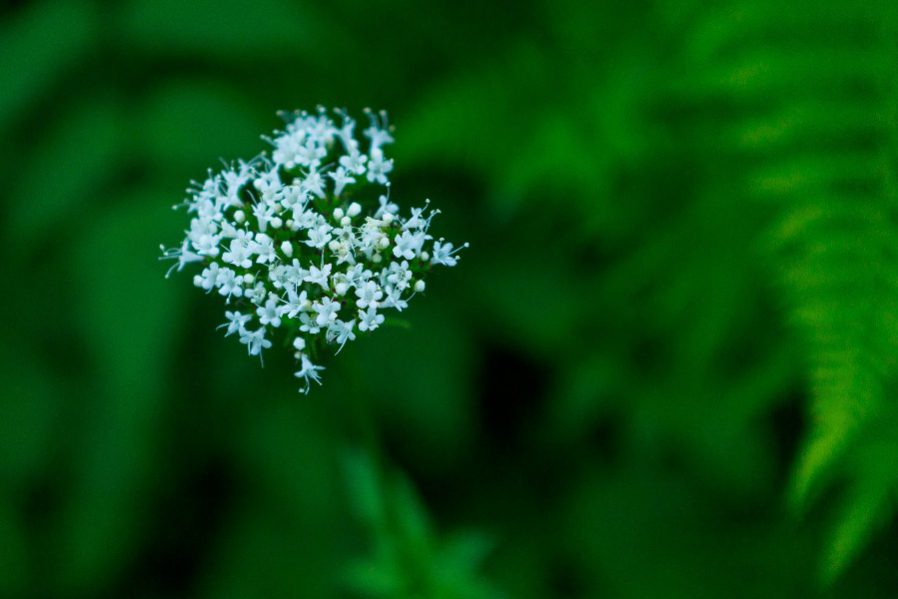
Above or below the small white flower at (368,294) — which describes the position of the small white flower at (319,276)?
above

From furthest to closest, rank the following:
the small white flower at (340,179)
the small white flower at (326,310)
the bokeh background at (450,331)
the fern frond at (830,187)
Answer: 1. the bokeh background at (450,331)
2. the fern frond at (830,187)
3. the small white flower at (340,179)
4. the small white flower at (326,310)

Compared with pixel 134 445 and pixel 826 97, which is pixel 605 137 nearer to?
pixel 826 97

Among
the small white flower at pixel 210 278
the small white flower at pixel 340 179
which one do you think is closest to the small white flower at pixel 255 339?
the small white flower at pixel 210 278

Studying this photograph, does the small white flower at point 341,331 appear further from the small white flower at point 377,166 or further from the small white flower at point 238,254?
the small white flower at point 377,166

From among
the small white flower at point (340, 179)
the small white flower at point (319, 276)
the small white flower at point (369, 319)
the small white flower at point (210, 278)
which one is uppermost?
the small white flower at point (340, 179)

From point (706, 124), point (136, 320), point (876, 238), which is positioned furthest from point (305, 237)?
point (706, 124)

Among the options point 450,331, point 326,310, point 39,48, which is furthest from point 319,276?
point 39,48

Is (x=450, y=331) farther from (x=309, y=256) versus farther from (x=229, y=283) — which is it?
(x=229, y=283)

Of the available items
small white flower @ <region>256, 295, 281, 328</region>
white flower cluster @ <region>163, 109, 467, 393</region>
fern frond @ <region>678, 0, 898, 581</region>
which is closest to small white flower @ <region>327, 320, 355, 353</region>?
white flower cluster @ <region>163, 109, 467, 393</region>

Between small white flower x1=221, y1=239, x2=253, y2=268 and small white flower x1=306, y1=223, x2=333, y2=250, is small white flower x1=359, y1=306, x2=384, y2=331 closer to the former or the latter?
small white flower x1=306, y1=223, x2=333, y2=250

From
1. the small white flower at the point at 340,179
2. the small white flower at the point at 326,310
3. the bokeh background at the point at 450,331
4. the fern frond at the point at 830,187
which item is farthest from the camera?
the bokeh background at the point at 450,331
